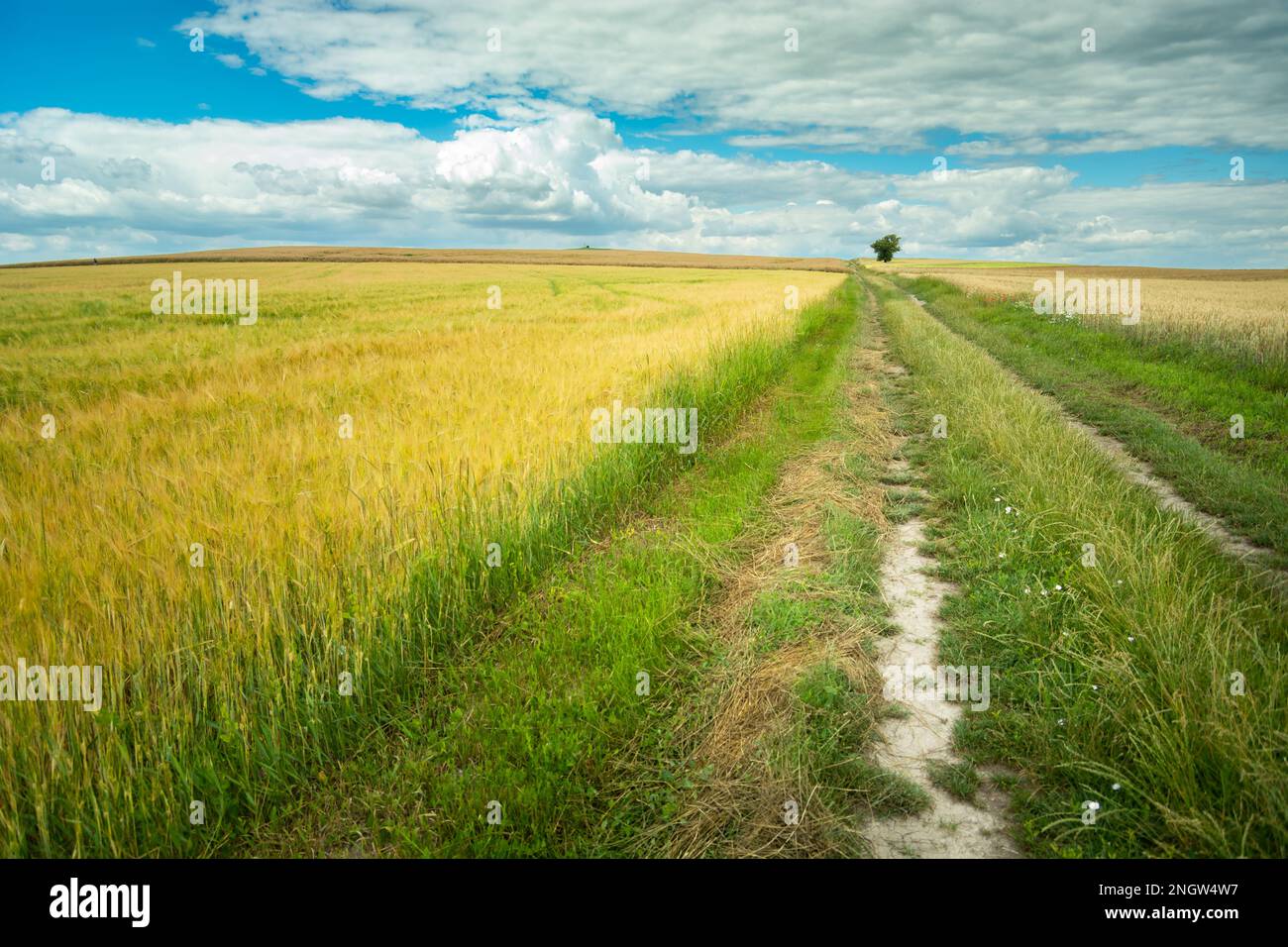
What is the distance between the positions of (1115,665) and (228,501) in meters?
5.38

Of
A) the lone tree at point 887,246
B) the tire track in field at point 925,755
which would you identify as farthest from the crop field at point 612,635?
the lone tree at point 887,246

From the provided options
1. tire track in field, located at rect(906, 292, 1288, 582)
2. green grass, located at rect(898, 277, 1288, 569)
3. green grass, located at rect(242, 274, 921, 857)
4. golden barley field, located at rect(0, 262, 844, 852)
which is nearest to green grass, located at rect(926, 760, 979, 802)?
green grass, located at rect(242, 274, 921, 857)

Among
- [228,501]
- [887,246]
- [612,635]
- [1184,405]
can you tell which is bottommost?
[612,635]

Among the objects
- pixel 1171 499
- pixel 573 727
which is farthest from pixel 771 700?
pixel 1171 499

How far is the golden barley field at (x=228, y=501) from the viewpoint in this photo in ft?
10.0

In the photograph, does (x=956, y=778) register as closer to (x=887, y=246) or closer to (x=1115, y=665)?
(x=1115, y=665)

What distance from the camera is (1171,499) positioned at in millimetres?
6645

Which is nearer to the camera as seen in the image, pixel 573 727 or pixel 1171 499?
pixel 573 727

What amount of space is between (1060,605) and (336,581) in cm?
463
